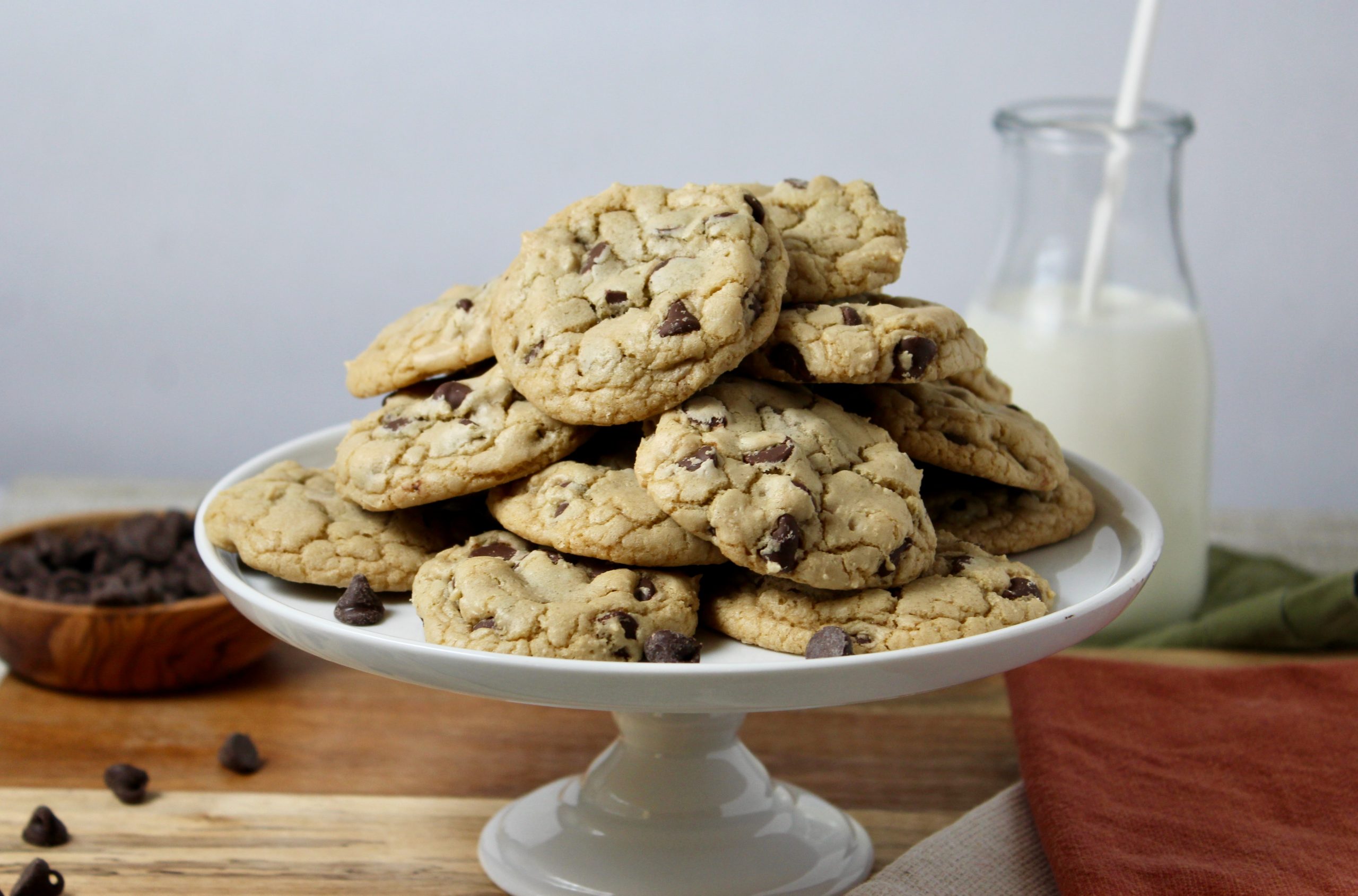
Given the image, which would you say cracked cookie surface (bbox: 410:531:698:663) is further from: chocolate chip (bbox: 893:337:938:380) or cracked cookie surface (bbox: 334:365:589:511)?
chocolate chip (bbox: 893:337:938:380)

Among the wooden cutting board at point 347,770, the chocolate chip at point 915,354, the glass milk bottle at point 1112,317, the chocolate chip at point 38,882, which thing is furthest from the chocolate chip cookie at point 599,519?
the glass milk bottle at point 1112,317

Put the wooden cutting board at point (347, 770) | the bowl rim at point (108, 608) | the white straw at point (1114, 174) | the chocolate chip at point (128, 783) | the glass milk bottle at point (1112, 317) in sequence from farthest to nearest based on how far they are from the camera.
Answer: the glass milk bottle at point (1112, 317), the white straw at point (1114, 174), the bowl rim at point (108, 608), the chocolate chip at point (128, 783), the wooden cutting board at point (347, 770)

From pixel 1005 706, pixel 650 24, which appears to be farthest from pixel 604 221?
pixel 650 24

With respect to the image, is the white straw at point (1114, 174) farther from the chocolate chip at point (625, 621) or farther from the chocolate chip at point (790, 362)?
the chocolate chip at point (625, 621)

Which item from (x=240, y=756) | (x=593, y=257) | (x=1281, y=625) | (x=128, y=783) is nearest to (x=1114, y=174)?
(x=1281, y=625)

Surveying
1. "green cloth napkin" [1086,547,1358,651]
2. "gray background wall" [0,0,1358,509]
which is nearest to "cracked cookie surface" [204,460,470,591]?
"green cloth napkin" [1086,547,1358,651]
